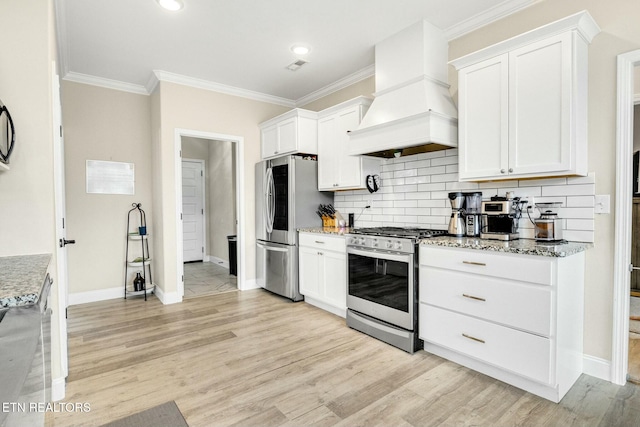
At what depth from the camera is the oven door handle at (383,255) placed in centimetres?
269

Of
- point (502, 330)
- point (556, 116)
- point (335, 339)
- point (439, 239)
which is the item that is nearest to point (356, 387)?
point (335, 339)

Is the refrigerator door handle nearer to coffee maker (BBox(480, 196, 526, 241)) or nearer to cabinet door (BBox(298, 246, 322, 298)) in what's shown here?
cabinet door (BBox(298, 246, 322, 298))

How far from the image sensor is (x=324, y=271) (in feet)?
12.1

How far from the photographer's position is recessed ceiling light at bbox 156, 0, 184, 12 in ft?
8.61

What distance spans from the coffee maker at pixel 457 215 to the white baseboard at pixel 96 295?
4.13m

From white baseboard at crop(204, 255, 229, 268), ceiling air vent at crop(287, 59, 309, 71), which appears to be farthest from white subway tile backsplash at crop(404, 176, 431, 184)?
white baseboard at crop(204, 255, 229, 268)

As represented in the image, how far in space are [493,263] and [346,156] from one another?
6.89ft

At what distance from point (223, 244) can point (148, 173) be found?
7.59 ft

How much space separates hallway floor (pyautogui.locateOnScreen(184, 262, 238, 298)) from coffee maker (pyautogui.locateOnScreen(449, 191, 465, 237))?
318 cm

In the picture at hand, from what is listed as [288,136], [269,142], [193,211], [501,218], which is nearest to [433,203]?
[501,218]

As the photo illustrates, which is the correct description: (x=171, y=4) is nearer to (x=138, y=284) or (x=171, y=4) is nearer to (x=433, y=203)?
(x=433, y=203)

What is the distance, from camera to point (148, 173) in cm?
458

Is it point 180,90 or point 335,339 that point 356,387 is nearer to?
point 335,339

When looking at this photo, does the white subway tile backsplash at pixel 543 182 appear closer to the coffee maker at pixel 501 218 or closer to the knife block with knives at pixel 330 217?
the coffee maker at pixel 501 218
